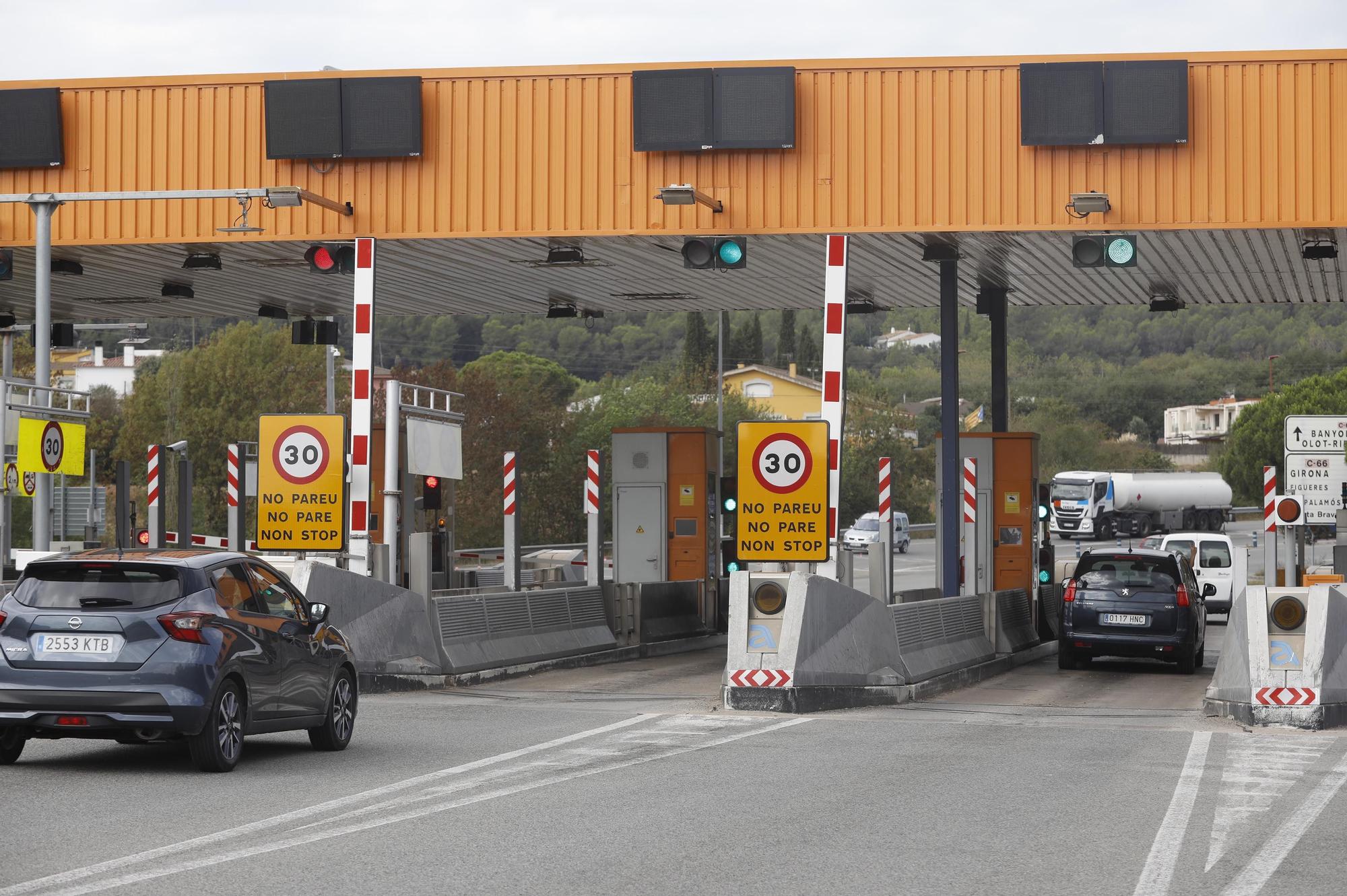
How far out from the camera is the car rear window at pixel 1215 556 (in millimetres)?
40094

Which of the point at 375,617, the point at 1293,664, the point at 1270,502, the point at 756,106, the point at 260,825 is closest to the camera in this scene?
the point at 260,825

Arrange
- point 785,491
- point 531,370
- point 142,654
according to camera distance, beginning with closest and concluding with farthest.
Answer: point 142,654 → point 785,491 → point 531,370

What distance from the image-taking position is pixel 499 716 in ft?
49.5

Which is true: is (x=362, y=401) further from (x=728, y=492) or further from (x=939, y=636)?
(x=728, y=492)

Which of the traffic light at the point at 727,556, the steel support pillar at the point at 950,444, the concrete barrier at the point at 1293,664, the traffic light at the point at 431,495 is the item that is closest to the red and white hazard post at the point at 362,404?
the traffic light at the point at 431,495

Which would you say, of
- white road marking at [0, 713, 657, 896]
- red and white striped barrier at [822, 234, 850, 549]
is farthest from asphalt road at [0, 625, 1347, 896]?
red and white striped barrier at [822, 234, 850, 549]

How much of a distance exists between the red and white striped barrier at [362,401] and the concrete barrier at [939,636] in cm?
581

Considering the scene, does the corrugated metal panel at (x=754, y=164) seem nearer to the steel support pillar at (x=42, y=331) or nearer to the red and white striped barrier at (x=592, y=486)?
the steel support pillar at (x=42, y=331)

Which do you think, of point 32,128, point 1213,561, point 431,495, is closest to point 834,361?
point 431,495

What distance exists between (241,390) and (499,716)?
5210 cm

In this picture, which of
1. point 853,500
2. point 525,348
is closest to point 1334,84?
point 853,500

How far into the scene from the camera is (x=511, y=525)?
22.1m

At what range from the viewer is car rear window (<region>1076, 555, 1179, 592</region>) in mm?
22312

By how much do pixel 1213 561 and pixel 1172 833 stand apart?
1280 inches
